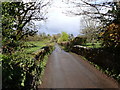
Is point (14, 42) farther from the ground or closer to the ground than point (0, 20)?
closer to the ground

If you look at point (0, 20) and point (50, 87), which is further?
point (50, 87)

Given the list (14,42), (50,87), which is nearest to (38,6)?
(14,42)

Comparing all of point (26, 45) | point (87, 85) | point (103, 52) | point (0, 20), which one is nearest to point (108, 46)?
point (103, 52)

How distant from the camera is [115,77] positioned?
6523mm

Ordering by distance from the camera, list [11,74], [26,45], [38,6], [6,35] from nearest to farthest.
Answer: [11,74] < [6,35] < [26,45] < [38,6]

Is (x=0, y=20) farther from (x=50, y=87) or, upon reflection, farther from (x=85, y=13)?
(x=85, y=13)

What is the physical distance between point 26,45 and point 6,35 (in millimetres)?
1180

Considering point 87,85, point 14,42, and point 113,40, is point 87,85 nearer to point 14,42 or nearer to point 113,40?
point 113,40

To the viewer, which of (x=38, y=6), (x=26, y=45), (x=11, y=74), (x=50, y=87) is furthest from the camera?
(x=38, y=6)

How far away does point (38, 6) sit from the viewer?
14.0 metres

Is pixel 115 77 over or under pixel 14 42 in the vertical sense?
under

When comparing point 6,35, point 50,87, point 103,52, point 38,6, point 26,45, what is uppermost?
point 38,6

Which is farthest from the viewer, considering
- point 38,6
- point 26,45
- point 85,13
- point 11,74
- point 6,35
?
point 38,6

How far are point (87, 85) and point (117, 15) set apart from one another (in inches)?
217
